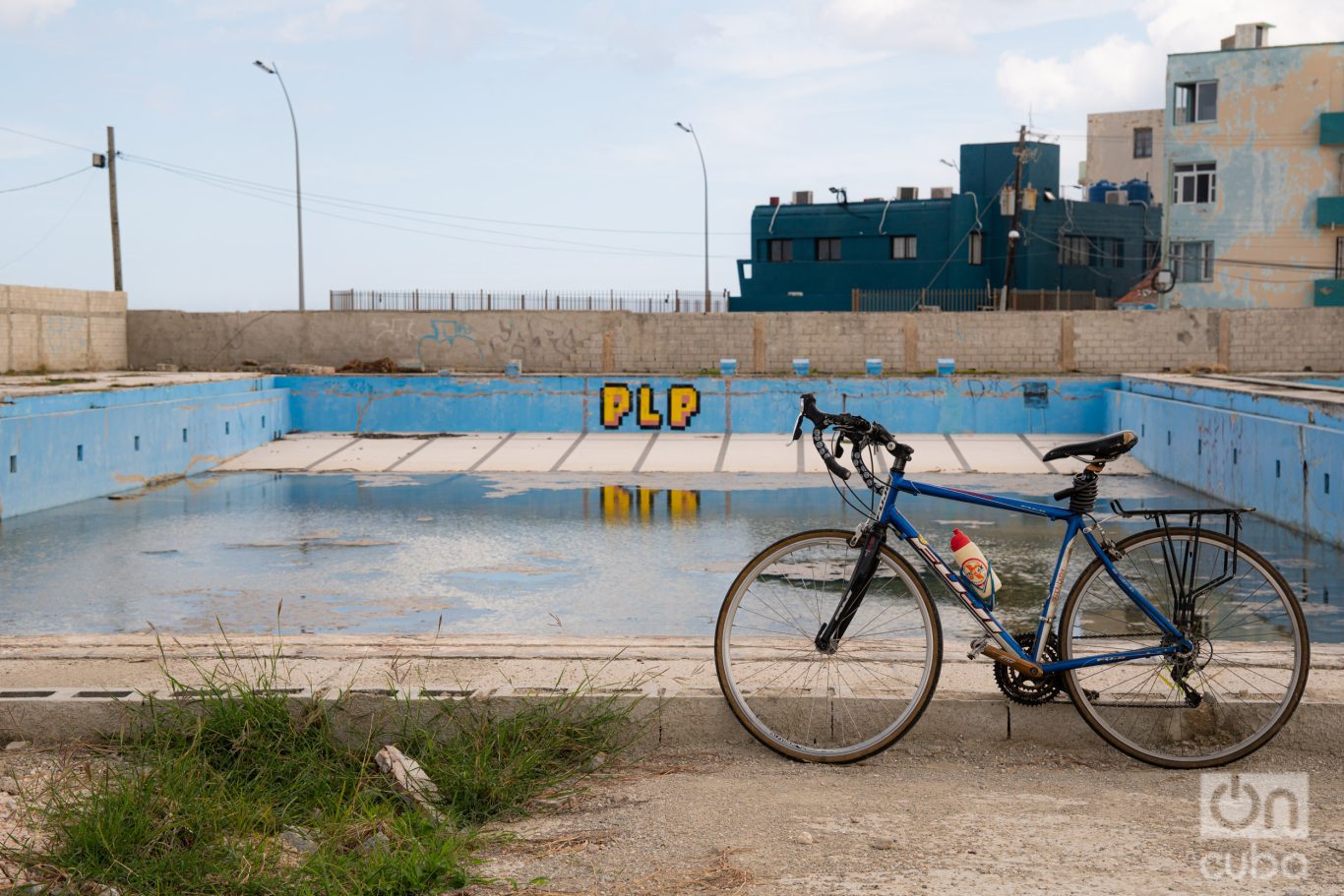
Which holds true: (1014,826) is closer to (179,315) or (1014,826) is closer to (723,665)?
(723,665)

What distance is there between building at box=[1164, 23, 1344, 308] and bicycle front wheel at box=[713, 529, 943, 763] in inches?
1816

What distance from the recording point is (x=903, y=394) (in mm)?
24672

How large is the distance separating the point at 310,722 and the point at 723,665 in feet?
4.96

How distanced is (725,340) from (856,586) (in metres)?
28.1

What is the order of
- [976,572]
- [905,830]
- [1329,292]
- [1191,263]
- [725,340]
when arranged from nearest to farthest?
[905,830]
[976,572]
[725,340]
[1329,292]
[1191,263]

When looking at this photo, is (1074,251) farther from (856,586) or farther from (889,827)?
(889,827)

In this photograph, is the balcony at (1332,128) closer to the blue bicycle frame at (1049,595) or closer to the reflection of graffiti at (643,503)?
the reflection of graffiti at (643,503)

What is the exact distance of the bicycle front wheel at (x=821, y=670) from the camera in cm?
478

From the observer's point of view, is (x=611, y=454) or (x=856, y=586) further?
(x=611, y=454)

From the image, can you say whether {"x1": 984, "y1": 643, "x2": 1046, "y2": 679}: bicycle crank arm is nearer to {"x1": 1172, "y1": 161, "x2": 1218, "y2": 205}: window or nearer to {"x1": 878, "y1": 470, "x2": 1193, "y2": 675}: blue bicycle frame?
{"x1": 878, "y1": 470, "x2": 1193, "y2": 675}: blue bicycle frame

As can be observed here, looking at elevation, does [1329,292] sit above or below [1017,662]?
above

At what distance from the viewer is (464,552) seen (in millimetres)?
12141

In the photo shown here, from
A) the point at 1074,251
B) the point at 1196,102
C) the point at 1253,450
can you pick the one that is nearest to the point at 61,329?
the point at 1253,450

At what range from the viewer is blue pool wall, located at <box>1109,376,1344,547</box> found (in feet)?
41.6
